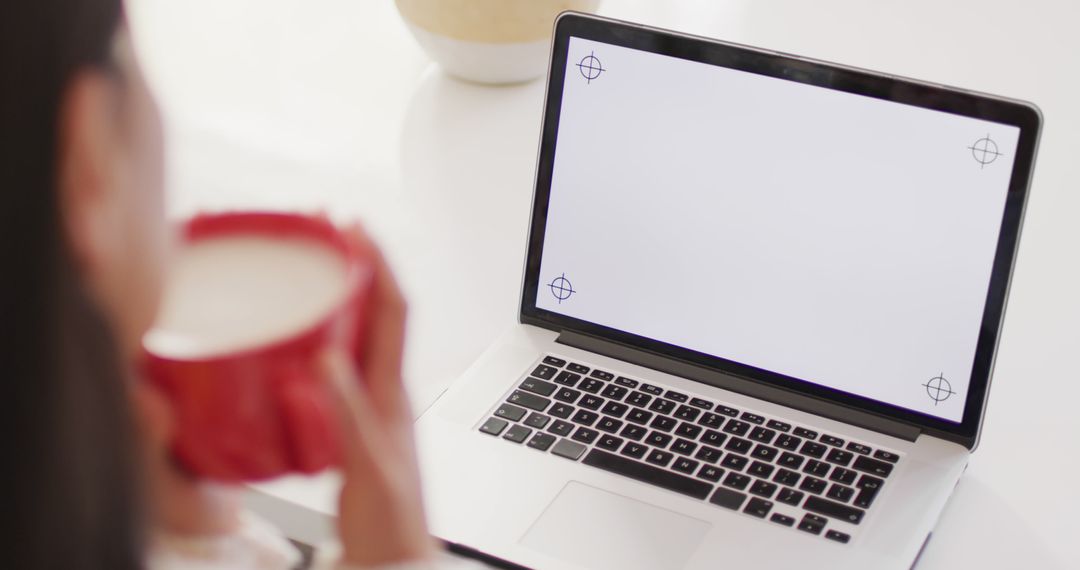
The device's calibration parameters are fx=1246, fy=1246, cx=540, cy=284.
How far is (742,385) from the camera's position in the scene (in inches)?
32.6

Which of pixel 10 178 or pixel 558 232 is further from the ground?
pixel 10 178

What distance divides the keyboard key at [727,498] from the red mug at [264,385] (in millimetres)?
375

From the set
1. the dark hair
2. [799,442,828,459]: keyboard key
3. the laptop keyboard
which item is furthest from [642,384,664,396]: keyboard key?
the dark hair

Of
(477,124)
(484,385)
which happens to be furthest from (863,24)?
(484,385)

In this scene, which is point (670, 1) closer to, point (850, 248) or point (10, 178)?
point (850, 248)

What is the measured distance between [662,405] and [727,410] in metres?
0.04

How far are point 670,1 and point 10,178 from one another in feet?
3.73

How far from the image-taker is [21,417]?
1.03ft

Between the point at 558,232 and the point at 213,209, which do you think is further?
the point at 558,232

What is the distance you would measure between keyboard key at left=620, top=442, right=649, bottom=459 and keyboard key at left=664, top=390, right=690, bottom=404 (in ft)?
0.18

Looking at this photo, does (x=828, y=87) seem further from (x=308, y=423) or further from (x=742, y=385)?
(x=308, y=423)

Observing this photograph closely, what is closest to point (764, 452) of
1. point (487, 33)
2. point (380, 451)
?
point (380, 451)

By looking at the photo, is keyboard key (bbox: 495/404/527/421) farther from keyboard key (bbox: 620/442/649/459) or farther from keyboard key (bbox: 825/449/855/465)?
keyboard key (bbox: 825/449/855/465)

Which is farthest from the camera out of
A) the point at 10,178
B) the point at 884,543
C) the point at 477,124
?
the point at 477,124
